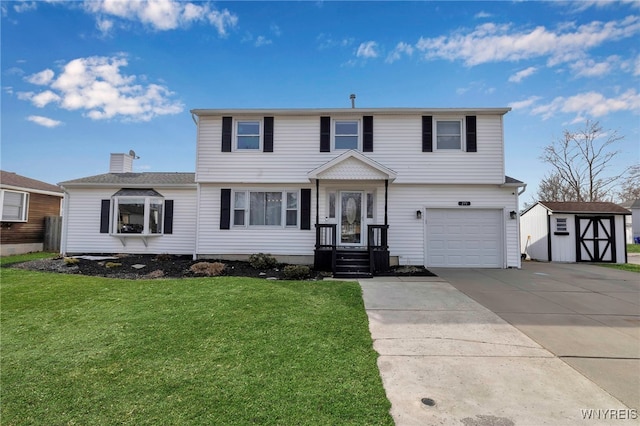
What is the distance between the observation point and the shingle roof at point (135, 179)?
38.1ft

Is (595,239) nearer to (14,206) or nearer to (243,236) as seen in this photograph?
(243,236)

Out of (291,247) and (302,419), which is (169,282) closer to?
(291,247)

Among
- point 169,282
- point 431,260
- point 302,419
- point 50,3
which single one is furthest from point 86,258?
point 431,260

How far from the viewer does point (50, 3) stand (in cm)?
881

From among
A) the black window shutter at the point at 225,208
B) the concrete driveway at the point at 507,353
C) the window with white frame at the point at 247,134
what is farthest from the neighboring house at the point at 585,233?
the black window shutter at the point at 225,208

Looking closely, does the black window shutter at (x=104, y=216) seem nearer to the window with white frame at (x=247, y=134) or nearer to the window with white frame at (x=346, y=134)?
the window with white frame at (x=247, y=134)

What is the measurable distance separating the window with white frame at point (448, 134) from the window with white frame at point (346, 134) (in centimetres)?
301

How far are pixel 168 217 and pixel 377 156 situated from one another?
8.71 m

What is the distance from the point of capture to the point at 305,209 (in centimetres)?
1061

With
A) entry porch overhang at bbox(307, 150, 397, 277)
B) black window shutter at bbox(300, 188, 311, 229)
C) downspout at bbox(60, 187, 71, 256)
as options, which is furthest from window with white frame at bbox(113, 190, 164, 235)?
entry porch overhang at bbox(307, 150, 397, 277)

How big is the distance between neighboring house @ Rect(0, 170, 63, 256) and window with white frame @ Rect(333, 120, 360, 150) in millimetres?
14952

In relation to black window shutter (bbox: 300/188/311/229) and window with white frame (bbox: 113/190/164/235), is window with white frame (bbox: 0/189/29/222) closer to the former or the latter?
window with white frame (bbox: 113/190/164/235)

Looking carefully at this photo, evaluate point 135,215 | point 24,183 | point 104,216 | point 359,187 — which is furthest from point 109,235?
point 359,187

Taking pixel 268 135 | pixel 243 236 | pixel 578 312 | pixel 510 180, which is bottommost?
pixel 578 312
